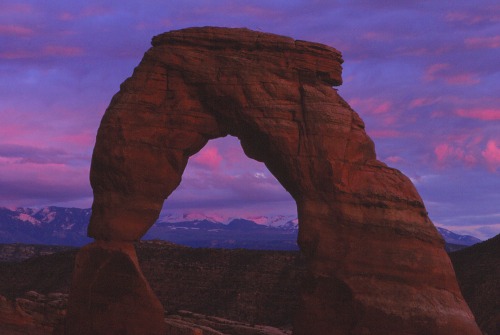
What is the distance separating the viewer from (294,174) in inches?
875

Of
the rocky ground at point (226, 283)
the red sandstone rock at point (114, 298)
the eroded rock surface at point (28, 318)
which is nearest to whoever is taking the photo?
the red sandstone rock at point (114, 298)

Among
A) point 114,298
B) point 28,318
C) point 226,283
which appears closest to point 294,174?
point 114,298

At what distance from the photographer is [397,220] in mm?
21531

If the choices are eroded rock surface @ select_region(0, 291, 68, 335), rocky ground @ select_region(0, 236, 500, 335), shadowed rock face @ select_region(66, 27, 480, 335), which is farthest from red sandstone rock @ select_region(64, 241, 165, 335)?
rocky ground @ select_region(0, 236, 500, 335)

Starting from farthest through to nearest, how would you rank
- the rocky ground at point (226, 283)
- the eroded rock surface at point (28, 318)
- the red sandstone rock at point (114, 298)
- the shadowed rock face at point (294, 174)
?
1. the rocky ground at point (226, 283)
2. the eroded rock surface at point (28, 318)
3. the red sandstone rock at point (114, 298)
4. the shadowed rock face at point (294, 174)

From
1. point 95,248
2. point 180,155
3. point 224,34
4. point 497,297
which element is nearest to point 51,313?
point 95,248

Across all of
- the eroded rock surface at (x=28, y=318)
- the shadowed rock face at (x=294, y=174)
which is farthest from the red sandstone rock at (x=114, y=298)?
the eroded rock surface at (x=28, y=318)

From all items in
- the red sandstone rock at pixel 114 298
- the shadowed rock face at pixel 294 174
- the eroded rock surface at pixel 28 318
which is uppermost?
the shadowed rock face at pixel 294 174

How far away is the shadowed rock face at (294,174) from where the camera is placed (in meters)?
21.1

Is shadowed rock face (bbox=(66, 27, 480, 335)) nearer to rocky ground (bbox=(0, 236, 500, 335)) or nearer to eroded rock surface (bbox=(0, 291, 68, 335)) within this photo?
eroded rock surface (bbox=(0, 291, 68, 335))

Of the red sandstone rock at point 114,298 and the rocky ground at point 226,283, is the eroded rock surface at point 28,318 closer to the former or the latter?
the rocky ground at point 226,283

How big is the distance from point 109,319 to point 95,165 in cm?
413

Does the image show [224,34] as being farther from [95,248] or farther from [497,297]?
[497,297]

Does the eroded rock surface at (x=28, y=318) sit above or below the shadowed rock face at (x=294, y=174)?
below
